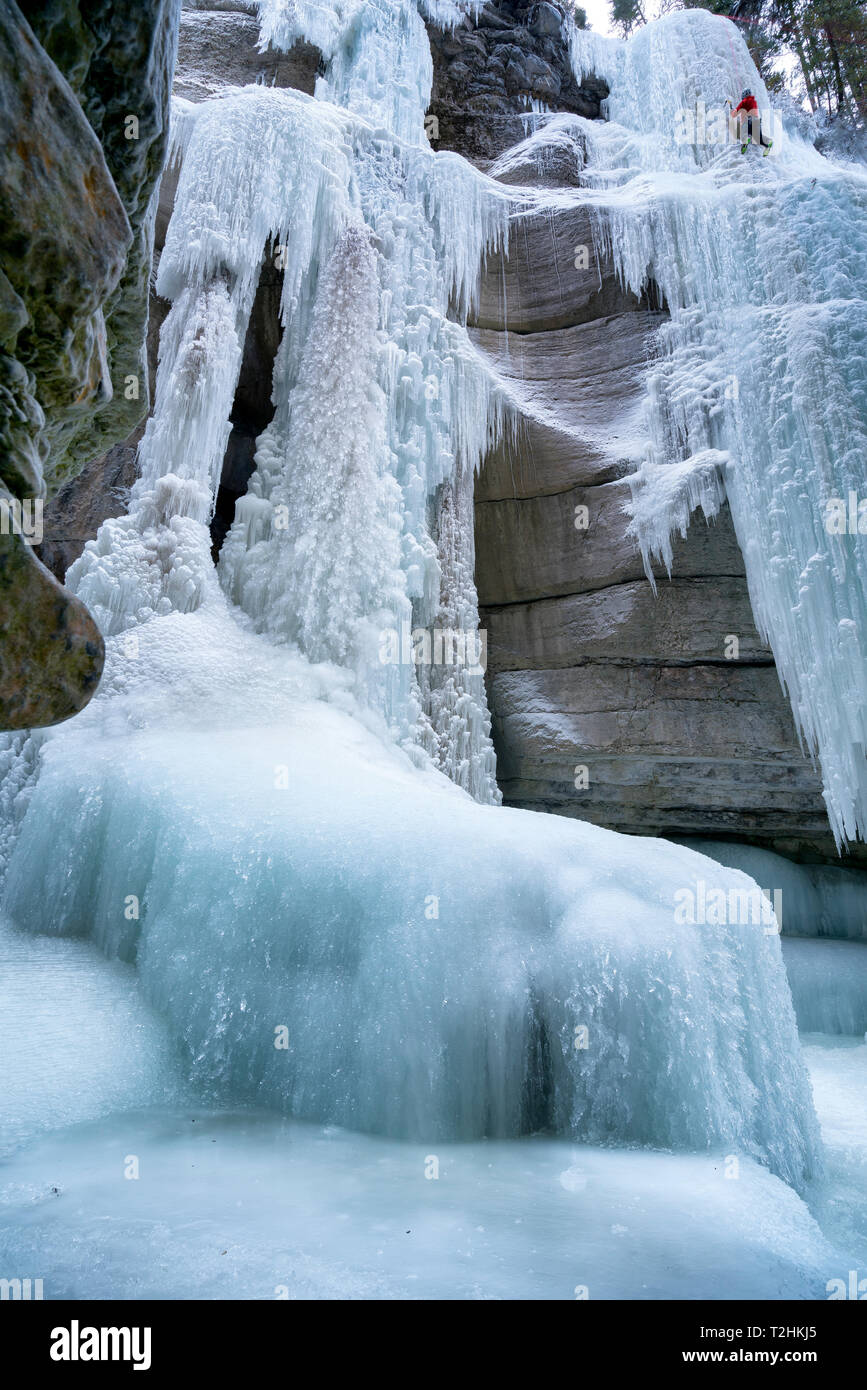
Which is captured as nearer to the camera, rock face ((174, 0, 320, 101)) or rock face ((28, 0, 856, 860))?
rock face ((28, 0, 856, 860))

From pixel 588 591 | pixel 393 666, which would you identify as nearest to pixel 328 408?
pixel 393 666

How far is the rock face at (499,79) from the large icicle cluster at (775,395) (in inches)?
95.5

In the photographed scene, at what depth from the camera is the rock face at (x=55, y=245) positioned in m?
1.51

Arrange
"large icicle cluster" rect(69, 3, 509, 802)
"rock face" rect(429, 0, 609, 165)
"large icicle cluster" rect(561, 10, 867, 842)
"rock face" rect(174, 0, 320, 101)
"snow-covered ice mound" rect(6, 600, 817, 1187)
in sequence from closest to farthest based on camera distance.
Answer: "snow-covered ice mound" rect(6, 600, 817, 1187), "large icicle cluster" rect(69, 3, 509, 802), "large icicle cluster" rect(561, 10, 867, 842), "rock face" rect(174, 0, 320, 101), "rock face" rect(429, 0, 609, 165)

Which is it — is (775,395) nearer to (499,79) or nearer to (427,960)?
(427,960)

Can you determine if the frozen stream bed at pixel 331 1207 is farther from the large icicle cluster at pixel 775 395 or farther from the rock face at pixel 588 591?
the rock face at pixel 588 591

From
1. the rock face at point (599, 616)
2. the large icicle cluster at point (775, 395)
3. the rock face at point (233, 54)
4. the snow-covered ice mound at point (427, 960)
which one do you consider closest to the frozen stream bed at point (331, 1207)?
the snow-covered ice mound at point (427, 960)

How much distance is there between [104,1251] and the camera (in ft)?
6.64

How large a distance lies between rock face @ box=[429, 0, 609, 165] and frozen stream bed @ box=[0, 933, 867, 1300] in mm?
10275

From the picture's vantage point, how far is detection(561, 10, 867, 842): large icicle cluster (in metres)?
6.17

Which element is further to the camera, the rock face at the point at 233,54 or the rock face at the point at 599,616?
the rock face at the point at 233,54

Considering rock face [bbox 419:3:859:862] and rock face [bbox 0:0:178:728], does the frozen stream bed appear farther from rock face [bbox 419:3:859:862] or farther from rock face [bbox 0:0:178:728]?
rock face [bbox 419:3:859:862]

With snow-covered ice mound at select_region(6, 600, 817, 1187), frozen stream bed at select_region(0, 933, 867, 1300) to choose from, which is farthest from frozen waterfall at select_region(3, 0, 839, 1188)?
frozen stream bed at select_region(0, 933, 867, 1300)
